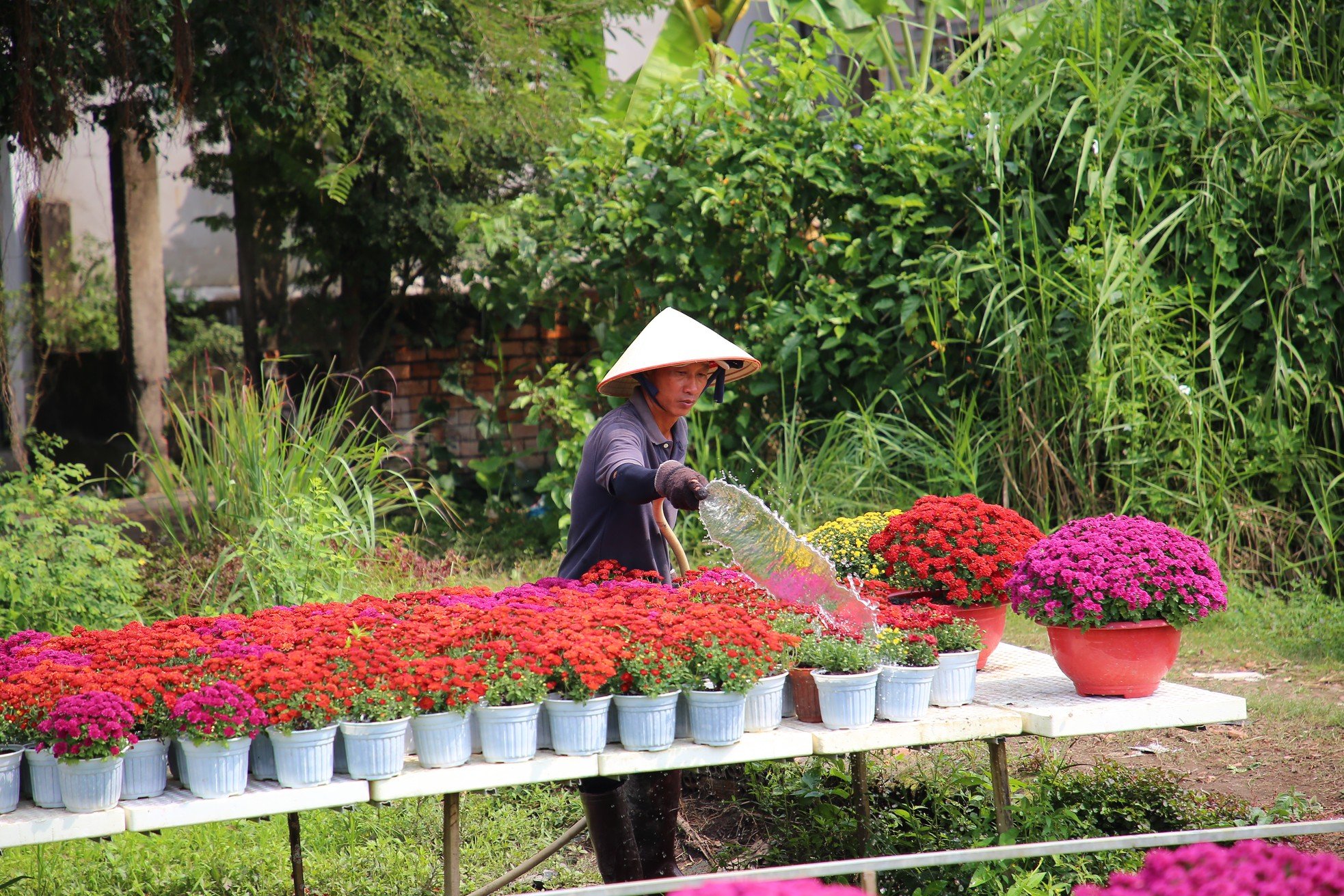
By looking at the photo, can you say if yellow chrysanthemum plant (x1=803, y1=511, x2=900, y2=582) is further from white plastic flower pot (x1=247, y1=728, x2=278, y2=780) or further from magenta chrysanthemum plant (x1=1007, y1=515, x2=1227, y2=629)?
white plastic flower pot (x1=247, y1=728, x2=278, y2=780)

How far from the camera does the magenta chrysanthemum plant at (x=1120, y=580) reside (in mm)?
3025

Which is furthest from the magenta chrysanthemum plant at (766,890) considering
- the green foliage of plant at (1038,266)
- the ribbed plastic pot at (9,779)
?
the green foliage of plant at (1038,266)

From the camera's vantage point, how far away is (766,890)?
5.46ft

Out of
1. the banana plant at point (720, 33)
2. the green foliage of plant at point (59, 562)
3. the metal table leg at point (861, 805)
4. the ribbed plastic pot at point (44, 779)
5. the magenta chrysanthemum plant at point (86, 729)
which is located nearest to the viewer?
the magenta chrysanthemum plant at point (86, 729)

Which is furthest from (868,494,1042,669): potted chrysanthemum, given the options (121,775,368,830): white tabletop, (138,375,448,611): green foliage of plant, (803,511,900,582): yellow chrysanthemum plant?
(138,375,448,611): green foliage of plant

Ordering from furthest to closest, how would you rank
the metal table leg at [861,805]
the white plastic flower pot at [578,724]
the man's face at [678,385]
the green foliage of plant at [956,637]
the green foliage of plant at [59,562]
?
the green foliage of plant at [59,562]
the metal table leg at [861,805]
the man's face at [678,385]
the green foliage of plant at [956,637]
the white plastic flower pot at [578,724]

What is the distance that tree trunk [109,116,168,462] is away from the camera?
9898mm

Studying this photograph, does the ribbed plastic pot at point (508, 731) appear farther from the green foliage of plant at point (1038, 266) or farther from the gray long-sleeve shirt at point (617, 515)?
the green foliage of plant at point (1038, 266)

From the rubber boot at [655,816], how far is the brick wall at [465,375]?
5.59m

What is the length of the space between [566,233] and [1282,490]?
14.9 feet

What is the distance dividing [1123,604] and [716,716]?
1.09 metres

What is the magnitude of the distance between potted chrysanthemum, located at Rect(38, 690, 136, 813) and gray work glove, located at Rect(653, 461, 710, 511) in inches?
54.3

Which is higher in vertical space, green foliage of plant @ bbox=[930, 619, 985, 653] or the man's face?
the man's face

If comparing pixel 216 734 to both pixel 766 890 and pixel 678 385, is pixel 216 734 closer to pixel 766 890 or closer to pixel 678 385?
pixel 766 890
